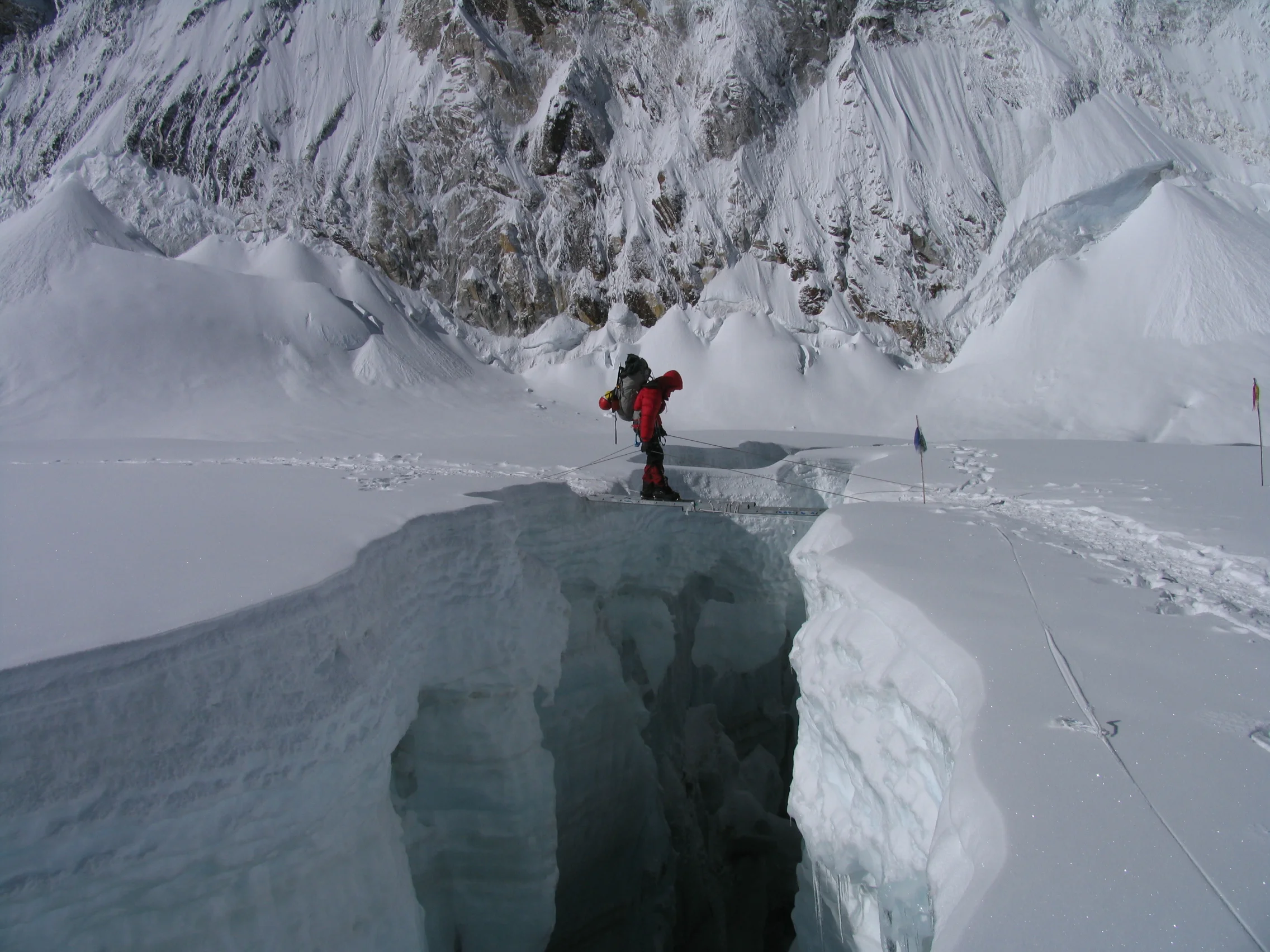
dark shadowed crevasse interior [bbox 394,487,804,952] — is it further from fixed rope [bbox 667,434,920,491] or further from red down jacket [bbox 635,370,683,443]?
fixed rope [bbox 667,434,920,491]

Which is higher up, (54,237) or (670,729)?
(54,237)

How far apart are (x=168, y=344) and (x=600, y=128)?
13645 millimetres

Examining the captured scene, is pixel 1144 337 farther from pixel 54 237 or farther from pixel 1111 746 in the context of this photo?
pixel 54 237

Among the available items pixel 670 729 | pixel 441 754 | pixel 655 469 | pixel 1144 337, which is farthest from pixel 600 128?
pixel 441 754

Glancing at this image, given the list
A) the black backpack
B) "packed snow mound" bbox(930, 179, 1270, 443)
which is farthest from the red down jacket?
"packed snow mound" bbox(930, 179, 1270, 443)

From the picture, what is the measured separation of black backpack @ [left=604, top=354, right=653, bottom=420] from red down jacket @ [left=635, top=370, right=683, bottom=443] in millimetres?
381

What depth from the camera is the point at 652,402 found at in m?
7.51

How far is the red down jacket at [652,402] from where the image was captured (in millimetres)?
7508

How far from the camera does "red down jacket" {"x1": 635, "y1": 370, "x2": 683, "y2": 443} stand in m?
7.51

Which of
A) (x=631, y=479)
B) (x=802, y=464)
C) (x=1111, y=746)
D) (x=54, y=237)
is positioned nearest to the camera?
(x=1111, y=746)

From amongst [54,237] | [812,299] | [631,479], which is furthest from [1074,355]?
[54,237]

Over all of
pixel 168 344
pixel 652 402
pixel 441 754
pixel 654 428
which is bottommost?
pixel 441 754

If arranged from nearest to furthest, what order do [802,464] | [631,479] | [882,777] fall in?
[882,777] → [631,479] → [802,464]

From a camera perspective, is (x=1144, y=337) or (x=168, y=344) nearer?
(x=1144, y=337)
